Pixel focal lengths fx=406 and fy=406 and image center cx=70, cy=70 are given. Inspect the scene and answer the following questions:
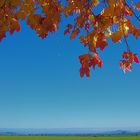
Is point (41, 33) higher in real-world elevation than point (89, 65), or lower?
higher

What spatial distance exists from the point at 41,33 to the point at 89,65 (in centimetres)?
113

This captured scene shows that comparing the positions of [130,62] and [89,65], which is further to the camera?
[130,62]

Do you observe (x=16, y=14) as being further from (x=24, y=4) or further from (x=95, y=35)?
(x=95, y=35)

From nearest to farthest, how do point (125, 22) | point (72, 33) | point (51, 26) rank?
point (51, 26), point (125, 22), point (72, 33)

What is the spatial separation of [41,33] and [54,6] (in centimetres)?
59

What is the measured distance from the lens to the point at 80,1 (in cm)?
816

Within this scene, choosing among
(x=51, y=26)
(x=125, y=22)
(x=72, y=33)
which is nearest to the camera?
(x=51, y=26)

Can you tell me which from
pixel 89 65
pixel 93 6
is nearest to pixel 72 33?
pixel 93 6

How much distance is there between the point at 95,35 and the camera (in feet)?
25.8

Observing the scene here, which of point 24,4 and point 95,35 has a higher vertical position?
point 24,4

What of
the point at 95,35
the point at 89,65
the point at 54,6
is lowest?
the point at 89,65

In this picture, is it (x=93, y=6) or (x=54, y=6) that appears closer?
(x=54, y=6)

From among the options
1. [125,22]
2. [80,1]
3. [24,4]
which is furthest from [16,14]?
[125,22]

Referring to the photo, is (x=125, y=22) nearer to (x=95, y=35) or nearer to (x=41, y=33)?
(x=95, y=35)
